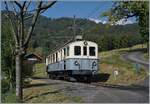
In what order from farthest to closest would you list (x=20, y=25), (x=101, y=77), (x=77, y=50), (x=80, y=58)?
(x=101, y=77) → (x=80, y=58) → (x=77, y=50) → (x=20, y=25)

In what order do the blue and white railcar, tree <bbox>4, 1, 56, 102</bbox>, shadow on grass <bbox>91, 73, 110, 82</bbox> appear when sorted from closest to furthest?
1. tree <bbox>4, 1, 56, 102</bbox>
2. the blue and white railcar
3. shadow on grass <bbox>91, 73, 110, 82</bbox>

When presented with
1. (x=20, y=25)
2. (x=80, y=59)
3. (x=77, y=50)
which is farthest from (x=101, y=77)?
(x=20, y=25)

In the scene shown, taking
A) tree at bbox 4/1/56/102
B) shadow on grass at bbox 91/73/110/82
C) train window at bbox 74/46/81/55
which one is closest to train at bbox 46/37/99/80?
train window at bbox 74/46/81/55

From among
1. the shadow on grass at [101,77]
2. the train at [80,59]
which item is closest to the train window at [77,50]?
the train at [80,59]

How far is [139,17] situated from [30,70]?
706 inches

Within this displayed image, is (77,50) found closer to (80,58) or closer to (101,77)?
(80,58)

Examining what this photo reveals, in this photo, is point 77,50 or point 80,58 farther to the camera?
point 80,58

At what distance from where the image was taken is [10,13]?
19.5 m

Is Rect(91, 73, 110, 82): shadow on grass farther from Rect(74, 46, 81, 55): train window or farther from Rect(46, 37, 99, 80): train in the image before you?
Rect(74, 46, 81, 55): train window

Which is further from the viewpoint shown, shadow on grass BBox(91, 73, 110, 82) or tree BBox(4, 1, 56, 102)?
shadow on grass BBox(91, 73, 110, 82)

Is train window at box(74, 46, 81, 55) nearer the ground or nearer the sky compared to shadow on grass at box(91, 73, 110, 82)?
nearer the sky

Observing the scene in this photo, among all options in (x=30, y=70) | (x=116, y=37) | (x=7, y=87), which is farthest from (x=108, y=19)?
(x=116, y=37)

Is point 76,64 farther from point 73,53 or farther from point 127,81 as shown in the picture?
point 127,81

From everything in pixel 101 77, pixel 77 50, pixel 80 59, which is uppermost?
pixel 77 50
